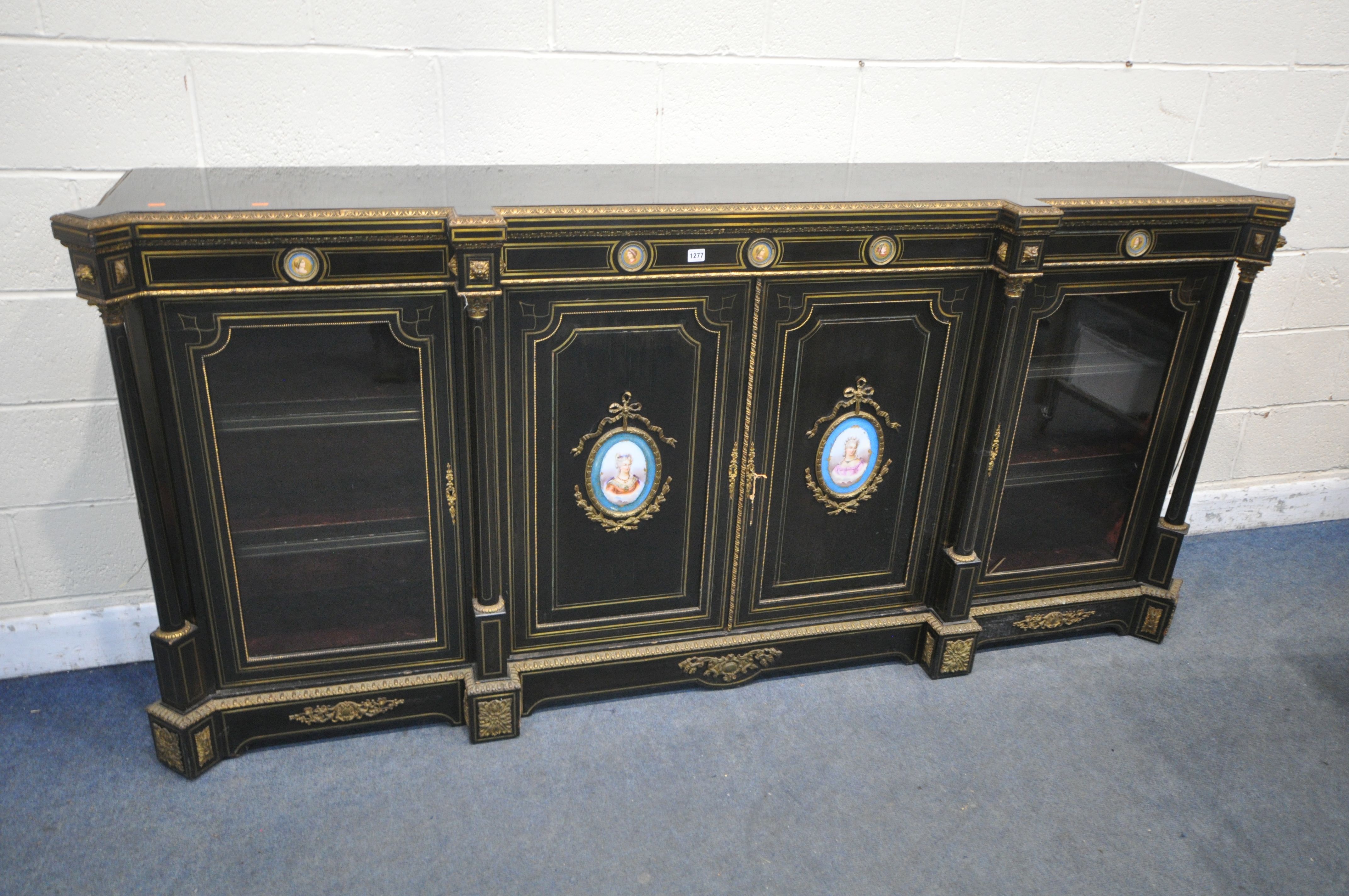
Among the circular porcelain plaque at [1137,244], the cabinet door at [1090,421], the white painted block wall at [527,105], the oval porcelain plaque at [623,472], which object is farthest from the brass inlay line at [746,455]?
the circular porcelain plaque at [1137,244]

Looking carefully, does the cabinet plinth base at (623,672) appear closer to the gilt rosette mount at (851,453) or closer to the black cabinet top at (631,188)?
the gilt rosette mount at (851,453)

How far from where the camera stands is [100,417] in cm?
258

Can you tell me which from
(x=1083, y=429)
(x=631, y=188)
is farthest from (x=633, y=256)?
(x=1083, y=429)

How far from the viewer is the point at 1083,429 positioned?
2.81 m

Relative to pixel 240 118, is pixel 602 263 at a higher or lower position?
lower

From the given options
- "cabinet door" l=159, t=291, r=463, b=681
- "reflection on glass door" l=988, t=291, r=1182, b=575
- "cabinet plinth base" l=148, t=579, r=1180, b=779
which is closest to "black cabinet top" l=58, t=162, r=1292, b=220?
"cabinet door" l=159, t=291, r=463, b=681

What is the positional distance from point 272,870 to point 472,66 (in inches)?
74.6

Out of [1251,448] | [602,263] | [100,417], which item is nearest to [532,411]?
[602,263]

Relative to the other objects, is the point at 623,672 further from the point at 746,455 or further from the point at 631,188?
the point at 631,188

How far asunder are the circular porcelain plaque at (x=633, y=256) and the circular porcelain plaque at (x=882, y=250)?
1.74 feet

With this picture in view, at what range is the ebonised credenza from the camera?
2139 mm

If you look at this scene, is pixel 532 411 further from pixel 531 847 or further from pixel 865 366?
pixel 531 847

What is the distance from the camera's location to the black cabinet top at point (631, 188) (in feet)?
6.97

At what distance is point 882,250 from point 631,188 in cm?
60
